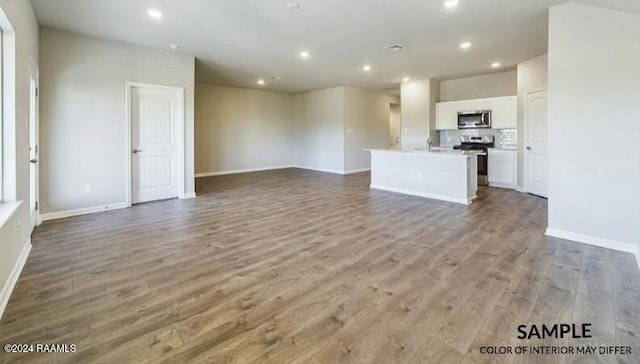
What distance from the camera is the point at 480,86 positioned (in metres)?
A: 8.24

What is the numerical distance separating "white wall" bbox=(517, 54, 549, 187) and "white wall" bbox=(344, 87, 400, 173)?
4523 mm

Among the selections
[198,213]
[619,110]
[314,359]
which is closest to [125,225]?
[198,213]

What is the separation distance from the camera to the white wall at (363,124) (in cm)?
998

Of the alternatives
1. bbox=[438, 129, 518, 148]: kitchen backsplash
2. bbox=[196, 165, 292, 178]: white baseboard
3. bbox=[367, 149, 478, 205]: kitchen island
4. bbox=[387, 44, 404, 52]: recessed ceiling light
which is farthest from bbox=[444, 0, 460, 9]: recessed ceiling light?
bbox=[196, 165, 292, 178]: white baseboard

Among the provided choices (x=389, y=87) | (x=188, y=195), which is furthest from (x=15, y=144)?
(x=389, y=87)

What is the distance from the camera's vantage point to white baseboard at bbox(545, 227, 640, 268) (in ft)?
11.0

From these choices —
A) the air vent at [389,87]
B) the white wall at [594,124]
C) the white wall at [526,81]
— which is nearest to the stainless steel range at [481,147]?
the white wall at [526,81]

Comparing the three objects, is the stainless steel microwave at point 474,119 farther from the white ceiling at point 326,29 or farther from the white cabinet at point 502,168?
the white ceiling at point 326,29

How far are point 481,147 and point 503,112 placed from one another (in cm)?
92

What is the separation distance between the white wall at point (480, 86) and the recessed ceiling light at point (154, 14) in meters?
7.16

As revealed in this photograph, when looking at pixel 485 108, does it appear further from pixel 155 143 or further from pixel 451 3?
pixel 155 143

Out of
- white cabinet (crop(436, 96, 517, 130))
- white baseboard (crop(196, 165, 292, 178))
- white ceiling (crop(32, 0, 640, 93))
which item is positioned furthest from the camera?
white baseboard (crop(196, 165, 292, 178))

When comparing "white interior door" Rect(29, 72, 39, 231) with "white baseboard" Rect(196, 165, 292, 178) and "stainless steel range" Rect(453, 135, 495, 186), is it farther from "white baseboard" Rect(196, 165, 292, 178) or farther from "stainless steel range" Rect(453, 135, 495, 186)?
"stainless steel range" Rect(453, 135, 495, 186)

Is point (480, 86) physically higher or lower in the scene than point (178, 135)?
higher
